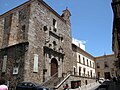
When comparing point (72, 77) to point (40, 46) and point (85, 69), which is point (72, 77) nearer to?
point (40, 46)

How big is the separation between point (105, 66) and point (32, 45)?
33471mm

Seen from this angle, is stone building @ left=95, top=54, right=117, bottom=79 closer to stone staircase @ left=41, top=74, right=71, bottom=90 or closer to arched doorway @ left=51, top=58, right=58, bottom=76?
arched doorway @ left=51, top=58, right=58, bottom=76

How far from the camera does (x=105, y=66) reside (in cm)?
4562

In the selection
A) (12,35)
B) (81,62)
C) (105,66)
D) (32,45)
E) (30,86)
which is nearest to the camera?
(30,86)

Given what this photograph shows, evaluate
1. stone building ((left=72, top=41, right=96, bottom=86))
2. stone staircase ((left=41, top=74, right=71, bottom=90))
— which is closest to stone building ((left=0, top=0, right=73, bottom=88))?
stone staircase ((left=41, top=74, right=71, bottom=90))

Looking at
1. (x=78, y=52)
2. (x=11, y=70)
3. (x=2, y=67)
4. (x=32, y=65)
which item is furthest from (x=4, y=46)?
(x=78, y=52)

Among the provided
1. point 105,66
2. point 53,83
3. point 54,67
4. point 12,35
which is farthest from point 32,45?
point 105,66

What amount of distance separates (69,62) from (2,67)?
10.8m

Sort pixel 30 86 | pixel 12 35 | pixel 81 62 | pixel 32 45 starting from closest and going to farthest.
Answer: pixel 30 86, pixel 32 45, pixel 12 35, pixel 81 62

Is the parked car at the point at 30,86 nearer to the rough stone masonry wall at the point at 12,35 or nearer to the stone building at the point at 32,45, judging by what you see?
the stone building at the point at 32,45

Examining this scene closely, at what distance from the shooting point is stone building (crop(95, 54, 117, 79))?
44812mm

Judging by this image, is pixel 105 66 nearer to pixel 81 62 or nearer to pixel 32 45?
pixel 81 62

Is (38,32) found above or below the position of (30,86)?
above

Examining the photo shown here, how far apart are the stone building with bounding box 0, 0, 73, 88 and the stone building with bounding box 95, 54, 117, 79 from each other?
2502cm
